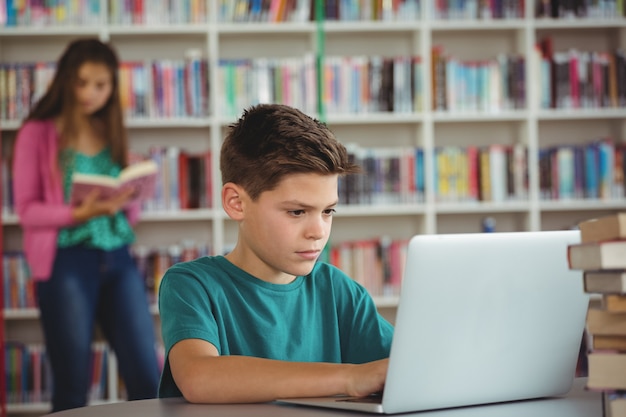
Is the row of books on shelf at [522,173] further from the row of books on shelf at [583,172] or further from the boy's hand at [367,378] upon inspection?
the boy's hand at [367,378]

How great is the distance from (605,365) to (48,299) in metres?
2.32

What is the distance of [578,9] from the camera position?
388cm

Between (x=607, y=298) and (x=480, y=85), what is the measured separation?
307 centimetres

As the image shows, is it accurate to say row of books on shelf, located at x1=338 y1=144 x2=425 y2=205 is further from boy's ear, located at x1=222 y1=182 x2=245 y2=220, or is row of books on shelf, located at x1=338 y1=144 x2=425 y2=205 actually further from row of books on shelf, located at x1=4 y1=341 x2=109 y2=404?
boy's ear, located at x1=222 y1=182 x2=245 y2=220

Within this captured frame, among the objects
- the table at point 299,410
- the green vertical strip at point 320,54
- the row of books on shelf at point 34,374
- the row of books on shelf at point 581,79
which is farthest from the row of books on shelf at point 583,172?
the table at point 299,410

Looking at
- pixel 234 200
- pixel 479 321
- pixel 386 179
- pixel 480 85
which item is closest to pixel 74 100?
pixel 386 179

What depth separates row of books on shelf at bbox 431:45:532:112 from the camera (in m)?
3.84

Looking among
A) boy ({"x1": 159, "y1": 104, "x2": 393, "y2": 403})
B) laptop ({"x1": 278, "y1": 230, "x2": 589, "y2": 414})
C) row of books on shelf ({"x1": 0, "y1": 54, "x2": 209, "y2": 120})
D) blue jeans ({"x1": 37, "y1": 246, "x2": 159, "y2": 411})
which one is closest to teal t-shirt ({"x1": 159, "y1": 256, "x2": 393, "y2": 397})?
boy ({"x1": 159, "y1": 104, "x2": 393, "y2": 403})

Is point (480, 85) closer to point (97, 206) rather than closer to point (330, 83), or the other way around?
point (330, 83)

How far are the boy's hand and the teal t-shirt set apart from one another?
251 millimetres

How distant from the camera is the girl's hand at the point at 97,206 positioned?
9.93ft

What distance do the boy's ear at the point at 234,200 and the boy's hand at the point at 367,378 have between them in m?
0.43

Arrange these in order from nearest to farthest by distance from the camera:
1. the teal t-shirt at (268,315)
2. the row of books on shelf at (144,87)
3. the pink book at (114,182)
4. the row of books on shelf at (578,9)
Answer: the teal t-shirt at (268,315)
the pink book at (114,182)
the row of books on shelf at (144,87)
the row of books on shelf at (578,9)

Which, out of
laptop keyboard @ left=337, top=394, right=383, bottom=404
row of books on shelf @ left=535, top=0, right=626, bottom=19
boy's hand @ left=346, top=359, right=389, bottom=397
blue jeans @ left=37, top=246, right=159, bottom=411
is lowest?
blue jeans @ left=37, top=246, right=159, bottom=411
